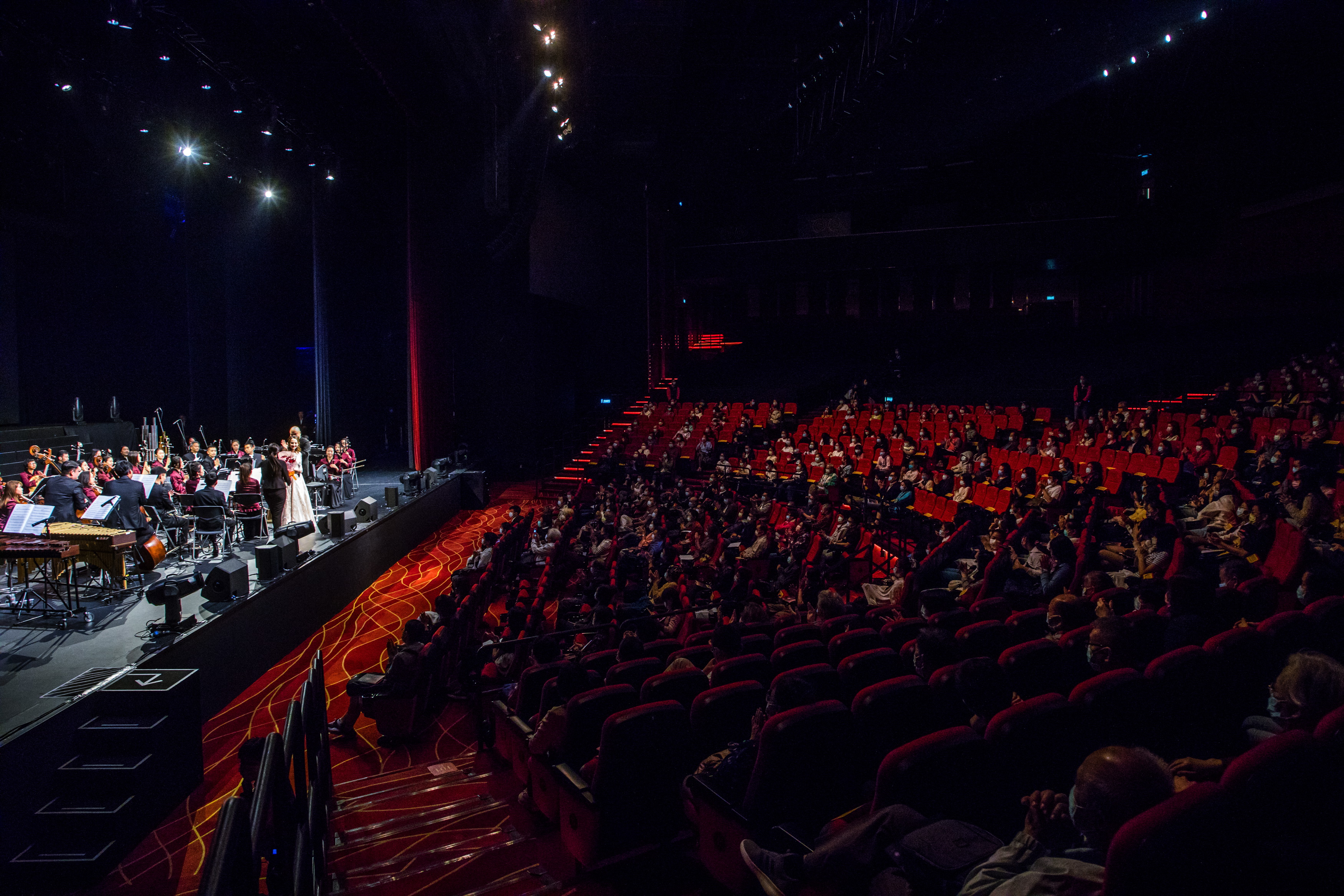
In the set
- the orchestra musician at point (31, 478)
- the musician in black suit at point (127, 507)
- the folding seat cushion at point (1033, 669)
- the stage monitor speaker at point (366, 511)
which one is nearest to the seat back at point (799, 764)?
the folding seat cushion at point (1033, 669)

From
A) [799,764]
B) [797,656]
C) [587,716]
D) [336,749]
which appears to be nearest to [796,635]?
[797,656]

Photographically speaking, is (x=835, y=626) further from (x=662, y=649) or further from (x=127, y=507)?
(x=127, y=507)

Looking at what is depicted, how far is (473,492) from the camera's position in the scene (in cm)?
1396

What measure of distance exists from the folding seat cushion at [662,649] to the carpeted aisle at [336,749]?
3.61ft

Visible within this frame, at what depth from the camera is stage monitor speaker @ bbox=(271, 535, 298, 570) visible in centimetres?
663

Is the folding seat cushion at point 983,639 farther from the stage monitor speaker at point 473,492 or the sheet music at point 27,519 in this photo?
the stage monitor speaker at point 473,492

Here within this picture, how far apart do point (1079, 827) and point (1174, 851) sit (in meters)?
0.25

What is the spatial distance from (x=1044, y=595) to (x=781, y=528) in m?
3.77

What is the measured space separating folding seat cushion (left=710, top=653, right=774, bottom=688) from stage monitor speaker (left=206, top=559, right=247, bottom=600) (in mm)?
4653

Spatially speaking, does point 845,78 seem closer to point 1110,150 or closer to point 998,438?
point 998,438

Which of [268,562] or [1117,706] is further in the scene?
[268,562]

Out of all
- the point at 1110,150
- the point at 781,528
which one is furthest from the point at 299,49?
the point at 1110,150

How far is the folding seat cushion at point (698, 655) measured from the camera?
140 inches

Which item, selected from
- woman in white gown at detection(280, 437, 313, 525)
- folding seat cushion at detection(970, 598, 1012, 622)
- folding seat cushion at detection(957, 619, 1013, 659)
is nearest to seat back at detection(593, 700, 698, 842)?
folding seat cushion at detection(957, 619, 1013, 659)
